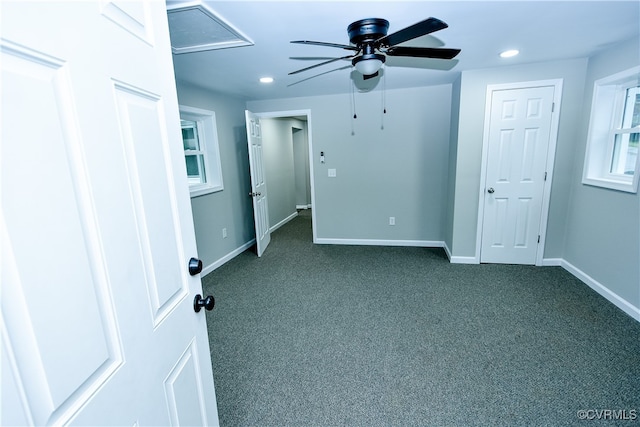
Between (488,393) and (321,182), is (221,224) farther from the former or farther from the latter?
(488,393)

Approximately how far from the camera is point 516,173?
11.0 ft

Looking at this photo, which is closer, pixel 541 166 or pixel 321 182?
pixel 541 166

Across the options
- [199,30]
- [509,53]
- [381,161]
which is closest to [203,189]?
[199,30]

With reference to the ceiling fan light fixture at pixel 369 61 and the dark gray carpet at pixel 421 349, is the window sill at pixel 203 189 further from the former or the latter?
the ceiling fan light fixture at pixel 369 61

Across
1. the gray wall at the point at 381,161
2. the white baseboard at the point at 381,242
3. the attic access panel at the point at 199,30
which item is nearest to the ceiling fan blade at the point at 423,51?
Answer: the attic access panel at the point at 199,30

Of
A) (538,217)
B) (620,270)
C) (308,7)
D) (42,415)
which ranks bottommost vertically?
(620,270)

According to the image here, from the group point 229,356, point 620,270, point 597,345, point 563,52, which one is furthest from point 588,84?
point 229,356

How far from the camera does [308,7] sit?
1678mm

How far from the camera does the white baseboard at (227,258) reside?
3.65 metres

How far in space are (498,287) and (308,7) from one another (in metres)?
3.03

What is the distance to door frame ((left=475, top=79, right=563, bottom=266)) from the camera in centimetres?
310

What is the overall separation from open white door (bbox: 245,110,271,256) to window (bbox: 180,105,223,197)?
426 mm

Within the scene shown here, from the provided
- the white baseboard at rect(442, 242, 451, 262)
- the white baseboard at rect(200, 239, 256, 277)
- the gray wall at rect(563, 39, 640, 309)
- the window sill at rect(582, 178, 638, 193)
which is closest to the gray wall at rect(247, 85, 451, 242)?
the white baseboard at rect(442, 242, 451, 262)

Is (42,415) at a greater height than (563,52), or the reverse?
(563,52)
